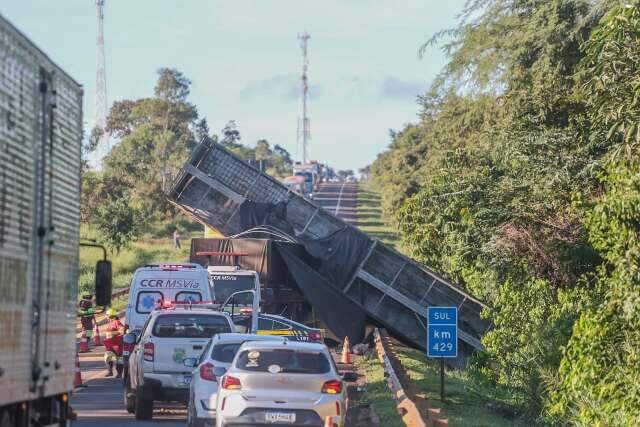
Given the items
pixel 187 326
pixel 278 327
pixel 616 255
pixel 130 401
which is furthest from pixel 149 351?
pixel 278 327

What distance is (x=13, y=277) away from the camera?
30.3ft

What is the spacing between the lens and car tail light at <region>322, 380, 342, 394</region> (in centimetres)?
1514

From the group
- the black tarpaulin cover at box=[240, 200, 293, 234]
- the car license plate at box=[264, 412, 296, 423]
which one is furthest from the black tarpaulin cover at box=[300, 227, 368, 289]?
the car license plate at box=[264, 412, 296, 423]

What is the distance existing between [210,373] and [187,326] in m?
3.18

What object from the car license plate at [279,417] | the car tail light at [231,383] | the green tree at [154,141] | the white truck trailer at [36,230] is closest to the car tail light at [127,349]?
the car tail light at [231,383]

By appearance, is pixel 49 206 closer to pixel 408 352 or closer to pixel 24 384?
pixel 24 384

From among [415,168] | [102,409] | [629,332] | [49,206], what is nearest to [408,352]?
[102,409]

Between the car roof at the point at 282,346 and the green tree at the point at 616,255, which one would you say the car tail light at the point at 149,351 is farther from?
the green tree at the point at 616,255

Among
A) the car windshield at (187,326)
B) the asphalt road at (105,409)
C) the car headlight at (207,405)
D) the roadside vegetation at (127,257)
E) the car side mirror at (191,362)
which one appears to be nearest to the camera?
the car headlight at (207,405)

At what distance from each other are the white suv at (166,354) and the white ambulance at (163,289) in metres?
4.90

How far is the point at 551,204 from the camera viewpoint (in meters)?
27.3

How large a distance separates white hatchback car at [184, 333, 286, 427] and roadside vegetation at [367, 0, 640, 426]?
4613mm

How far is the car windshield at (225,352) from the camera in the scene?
1702 cm

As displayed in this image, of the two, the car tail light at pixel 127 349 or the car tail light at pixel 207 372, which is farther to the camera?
the car tail light at pixel 127 349
